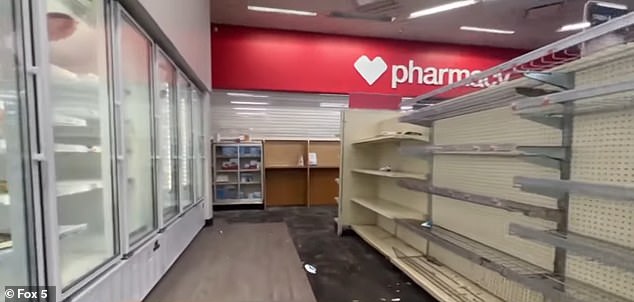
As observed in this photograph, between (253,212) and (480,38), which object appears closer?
(253,212)

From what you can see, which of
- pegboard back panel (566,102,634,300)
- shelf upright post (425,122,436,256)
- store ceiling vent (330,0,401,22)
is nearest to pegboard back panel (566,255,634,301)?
pegboard back panel (566,102,634,300)

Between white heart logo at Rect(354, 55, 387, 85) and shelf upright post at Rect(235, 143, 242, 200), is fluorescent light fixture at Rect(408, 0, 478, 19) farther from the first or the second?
shelf upright post at Rect(235, 143, 242, 200)

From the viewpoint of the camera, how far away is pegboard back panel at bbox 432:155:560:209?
1930 mm

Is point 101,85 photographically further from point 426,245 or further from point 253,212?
point 253,212

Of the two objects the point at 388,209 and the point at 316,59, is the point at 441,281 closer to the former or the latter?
the point at 388,209

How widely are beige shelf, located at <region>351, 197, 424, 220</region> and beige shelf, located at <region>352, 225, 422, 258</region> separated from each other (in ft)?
1.08

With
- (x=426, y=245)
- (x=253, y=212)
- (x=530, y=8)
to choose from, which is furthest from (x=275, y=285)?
(x=530, y=8)

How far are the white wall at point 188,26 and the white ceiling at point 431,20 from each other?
1.09 metres

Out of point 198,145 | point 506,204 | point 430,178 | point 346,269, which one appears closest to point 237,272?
point 346,269

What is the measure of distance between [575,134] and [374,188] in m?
3.01

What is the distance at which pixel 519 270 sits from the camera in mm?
1846

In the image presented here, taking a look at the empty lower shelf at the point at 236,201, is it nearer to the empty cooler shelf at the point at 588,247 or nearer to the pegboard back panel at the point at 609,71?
the empty cooler shelf at the point at 588,247

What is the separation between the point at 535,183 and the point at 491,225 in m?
0.83

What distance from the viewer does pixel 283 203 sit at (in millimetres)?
6605
